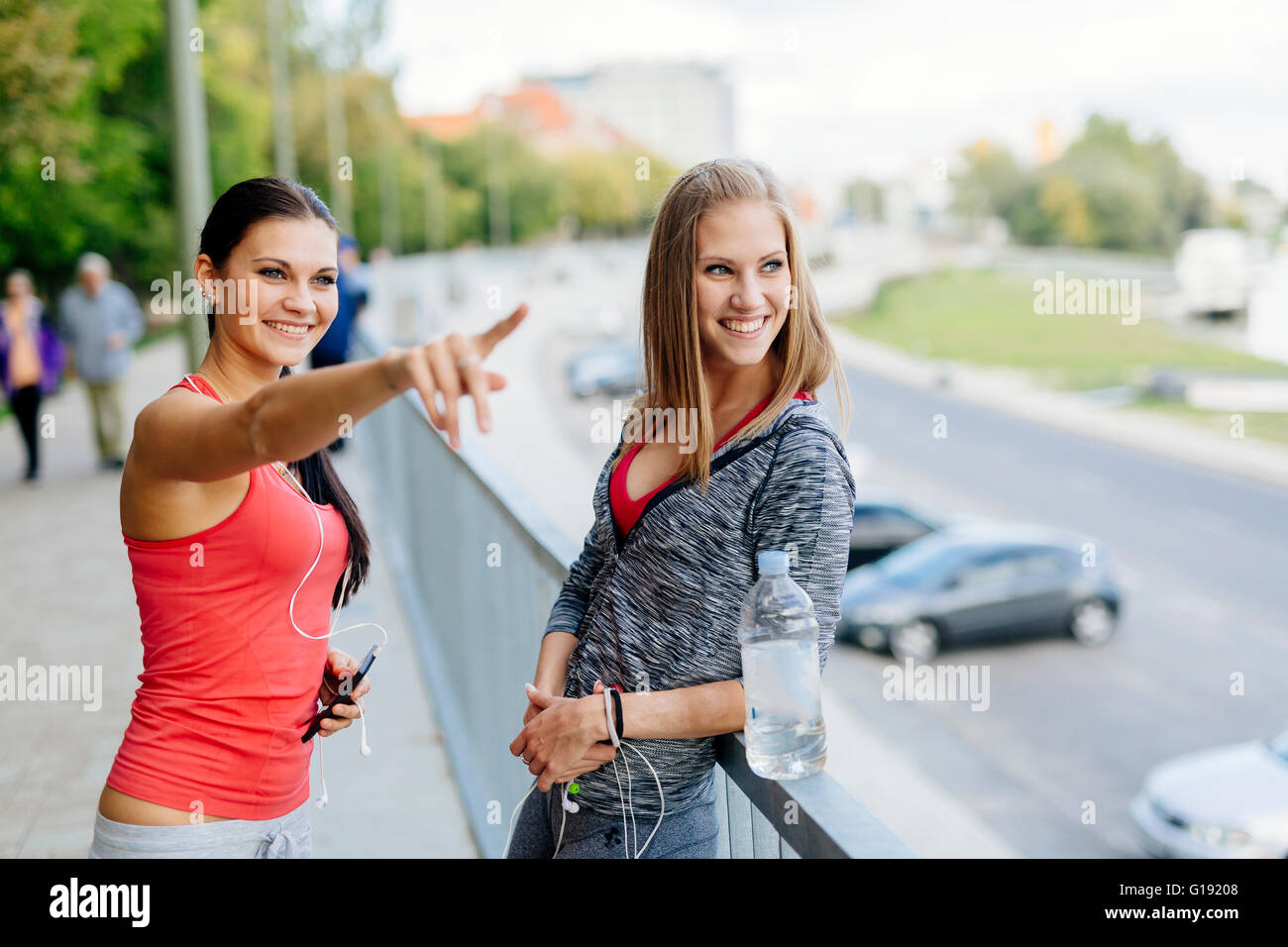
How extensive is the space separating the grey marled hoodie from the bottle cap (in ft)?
0.16

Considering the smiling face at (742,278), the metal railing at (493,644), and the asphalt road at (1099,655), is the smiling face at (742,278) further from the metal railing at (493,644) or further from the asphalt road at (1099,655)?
the asphalt road at (1099,655)

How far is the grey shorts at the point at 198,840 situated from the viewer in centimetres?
212

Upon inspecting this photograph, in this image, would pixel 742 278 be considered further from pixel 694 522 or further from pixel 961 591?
pixel 961 591

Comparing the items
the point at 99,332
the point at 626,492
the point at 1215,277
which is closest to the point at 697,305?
the point at 626,492

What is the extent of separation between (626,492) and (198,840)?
92 cm

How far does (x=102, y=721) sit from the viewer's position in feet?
20.9

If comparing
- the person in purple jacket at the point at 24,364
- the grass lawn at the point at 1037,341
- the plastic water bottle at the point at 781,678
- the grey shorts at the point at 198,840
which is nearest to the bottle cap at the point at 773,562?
the plastic water bottle at the point at 781,678

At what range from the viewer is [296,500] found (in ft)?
7.32

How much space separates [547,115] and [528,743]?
6120 inches

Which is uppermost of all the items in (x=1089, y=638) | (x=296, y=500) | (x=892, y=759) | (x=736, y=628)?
(x=296, y=500)

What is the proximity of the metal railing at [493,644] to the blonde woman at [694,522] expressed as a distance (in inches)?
5.2

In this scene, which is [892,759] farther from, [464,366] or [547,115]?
[547,115]
